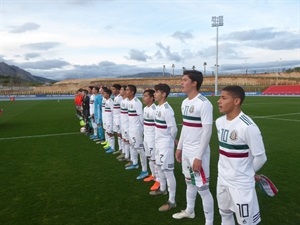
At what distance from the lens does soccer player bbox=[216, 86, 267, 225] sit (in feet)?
10.3

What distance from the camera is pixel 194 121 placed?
168 inches

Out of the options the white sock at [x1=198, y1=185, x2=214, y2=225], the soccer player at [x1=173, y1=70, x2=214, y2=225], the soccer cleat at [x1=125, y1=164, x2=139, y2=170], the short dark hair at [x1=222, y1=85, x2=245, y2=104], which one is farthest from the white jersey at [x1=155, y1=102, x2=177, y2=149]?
the soccer cleat at [x1=125, y1=164, x2=139, y2=170]

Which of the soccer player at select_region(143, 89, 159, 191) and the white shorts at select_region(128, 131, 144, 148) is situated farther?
the white shorts at select_region(128, 131, 144, 148)

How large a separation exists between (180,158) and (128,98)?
11.0ft

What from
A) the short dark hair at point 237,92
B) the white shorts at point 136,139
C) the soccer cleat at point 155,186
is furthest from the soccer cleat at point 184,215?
the white shorts at point 136,139

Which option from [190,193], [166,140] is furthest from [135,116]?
[190,193]

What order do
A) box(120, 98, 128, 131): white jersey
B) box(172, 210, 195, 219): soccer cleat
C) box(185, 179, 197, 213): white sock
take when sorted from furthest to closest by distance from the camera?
box(120, 98, 128, 131): white jersey → box(172, 210, 195, 219): soccer cleat → box(185, 179, 197, 213): white sock

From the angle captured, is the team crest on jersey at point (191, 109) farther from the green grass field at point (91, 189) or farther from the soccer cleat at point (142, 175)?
the soccer cleat at point (142, 175)

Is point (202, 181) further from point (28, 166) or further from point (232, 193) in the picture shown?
point (28, 166)

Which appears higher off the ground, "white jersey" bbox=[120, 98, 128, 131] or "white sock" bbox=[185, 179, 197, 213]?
"white jersey" bbox=[120, 98, 128, 131]

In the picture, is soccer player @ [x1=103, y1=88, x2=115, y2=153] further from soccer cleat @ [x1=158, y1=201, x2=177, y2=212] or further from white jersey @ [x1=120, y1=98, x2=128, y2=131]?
soccer cleat @ [x1=158, y1=201, x2=177, y2=212]

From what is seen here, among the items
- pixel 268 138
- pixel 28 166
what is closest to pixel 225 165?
pixel 28 166

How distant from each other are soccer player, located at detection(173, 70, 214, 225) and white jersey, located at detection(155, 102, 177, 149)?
81 centimetres

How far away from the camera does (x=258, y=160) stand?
3.15m
